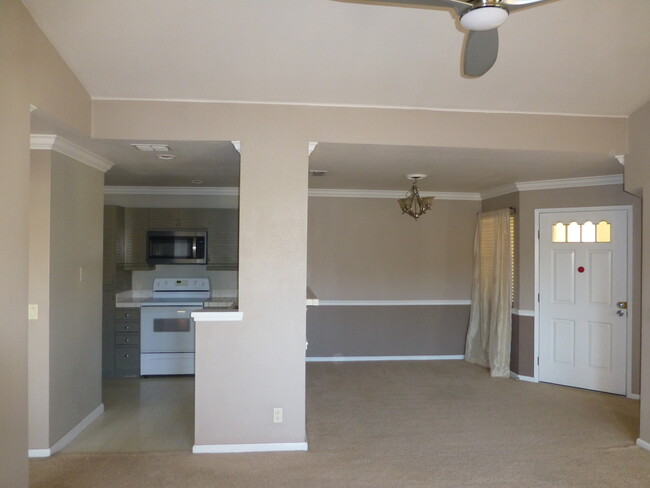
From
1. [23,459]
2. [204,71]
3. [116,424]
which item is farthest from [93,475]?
[204,71]

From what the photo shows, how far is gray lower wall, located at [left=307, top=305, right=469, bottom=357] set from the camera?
243 inches

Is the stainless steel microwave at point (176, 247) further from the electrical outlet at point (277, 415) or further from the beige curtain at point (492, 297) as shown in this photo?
the beige curtain at point (492, 297)

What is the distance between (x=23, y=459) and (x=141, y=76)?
2.31 meters

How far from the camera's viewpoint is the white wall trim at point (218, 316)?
331 centimetres

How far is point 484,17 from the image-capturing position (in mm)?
1708

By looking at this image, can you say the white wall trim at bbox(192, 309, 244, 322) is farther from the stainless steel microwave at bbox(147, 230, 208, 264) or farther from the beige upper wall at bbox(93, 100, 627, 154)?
the stainless steel microwave at bbox(147, 230, 208, 264)

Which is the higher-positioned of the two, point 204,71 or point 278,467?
point 204,71

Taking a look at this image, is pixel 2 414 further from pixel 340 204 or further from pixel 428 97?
pixel 340 204

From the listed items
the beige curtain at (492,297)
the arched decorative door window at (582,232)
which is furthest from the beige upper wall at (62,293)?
the arched decorative door window at (582,232)

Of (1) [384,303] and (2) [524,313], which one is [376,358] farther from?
(2) [524,313]

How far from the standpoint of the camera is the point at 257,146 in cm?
337

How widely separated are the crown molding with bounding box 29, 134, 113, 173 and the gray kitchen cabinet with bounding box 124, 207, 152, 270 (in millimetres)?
1652

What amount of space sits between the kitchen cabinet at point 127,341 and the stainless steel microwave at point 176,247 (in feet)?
2.23

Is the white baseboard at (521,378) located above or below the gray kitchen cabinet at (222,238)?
below
